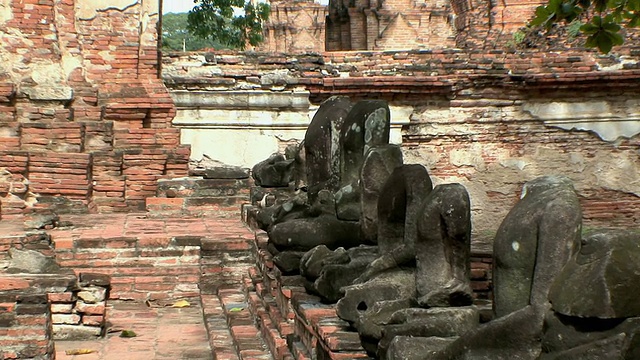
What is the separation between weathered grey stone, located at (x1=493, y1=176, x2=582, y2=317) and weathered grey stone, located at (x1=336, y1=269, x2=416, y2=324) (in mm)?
922

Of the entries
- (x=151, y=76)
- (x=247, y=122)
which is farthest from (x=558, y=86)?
(x=151, y=76)

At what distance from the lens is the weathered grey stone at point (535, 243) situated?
11.5 ft

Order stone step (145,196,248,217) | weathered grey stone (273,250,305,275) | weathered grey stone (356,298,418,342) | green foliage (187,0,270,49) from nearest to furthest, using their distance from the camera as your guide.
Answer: weathered grey stone (356,298,418,342) → weathered grey stone (273,250,305,275) → stone step (145,196,248,217) → green foliage (187,0,270,49)

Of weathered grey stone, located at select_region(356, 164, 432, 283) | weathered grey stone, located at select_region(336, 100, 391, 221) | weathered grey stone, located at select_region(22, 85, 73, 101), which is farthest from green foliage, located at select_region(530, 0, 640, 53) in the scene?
weathered grey stone, located at select_region(22, 85, 73, 101)

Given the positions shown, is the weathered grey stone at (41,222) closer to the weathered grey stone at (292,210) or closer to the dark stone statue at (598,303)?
the weathered grey stone at (292,210)

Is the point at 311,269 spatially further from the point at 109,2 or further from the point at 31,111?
the point at 109,2

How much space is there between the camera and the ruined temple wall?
1188cm

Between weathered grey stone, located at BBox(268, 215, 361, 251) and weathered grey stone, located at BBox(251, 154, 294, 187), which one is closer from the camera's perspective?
weathered grey stone, located at BBox(268, 215, 361, 251)

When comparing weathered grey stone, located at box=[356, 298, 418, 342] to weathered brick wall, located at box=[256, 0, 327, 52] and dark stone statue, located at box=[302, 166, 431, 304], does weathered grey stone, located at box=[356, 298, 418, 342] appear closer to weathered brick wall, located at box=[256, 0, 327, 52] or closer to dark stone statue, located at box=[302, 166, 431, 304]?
dark stone statue, located at box=[302, 166, 431, 304]

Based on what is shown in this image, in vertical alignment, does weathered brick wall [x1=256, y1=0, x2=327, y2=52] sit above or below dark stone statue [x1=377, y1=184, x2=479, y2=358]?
above

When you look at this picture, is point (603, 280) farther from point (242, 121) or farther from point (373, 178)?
point (242, 121)

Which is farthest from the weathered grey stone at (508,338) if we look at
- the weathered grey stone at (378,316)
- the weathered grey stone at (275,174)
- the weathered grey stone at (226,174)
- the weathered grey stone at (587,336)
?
the weathered grey stone at (226,174)

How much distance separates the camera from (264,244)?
780 centimetres

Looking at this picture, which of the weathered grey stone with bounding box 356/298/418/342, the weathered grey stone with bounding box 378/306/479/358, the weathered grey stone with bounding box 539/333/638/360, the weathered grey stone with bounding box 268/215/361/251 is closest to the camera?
the weathered grey stone with bounding box 539/333/638/360
